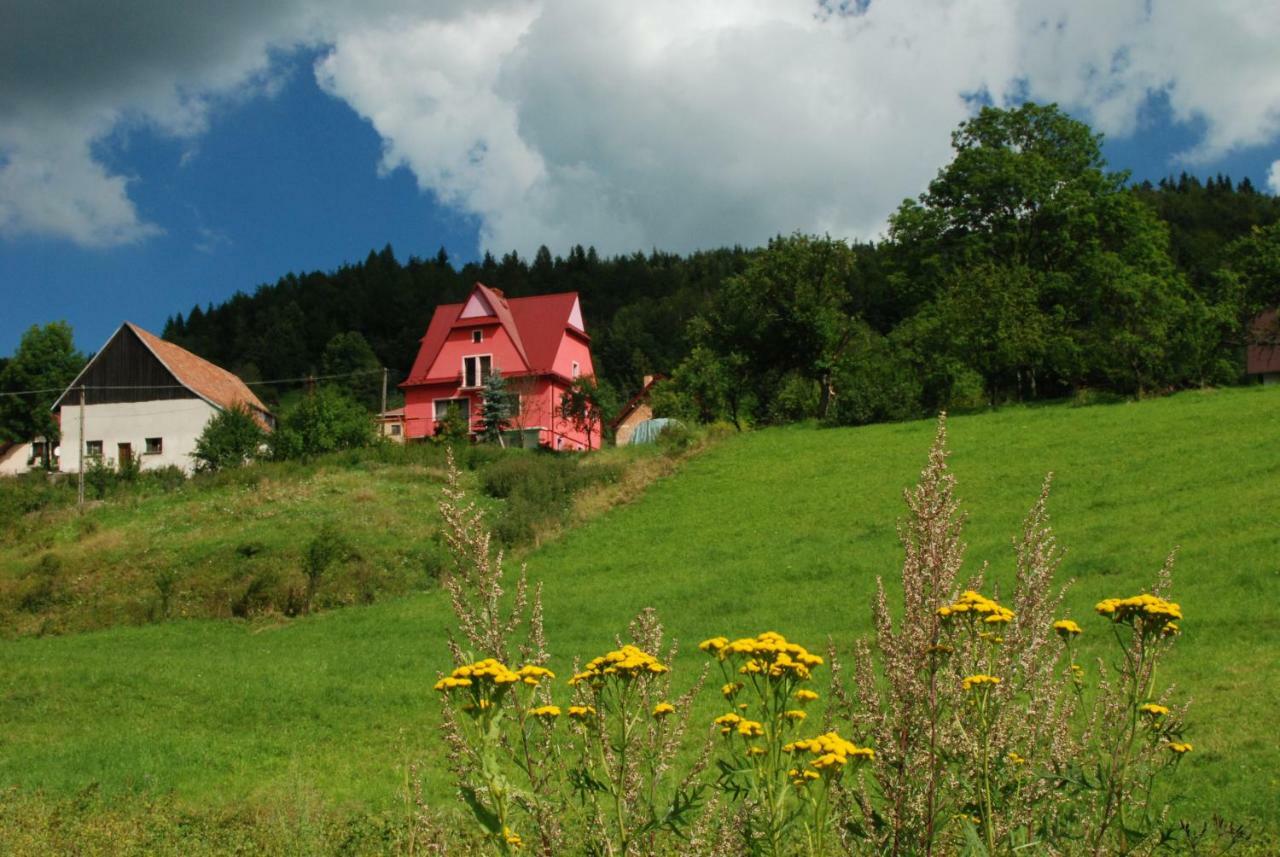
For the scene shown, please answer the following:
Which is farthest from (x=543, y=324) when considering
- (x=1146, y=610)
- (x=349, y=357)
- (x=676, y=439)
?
(x=1146, y=610)

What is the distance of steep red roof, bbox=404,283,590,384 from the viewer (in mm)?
50656

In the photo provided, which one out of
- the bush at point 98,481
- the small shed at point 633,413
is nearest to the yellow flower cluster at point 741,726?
the bush at point 98,481

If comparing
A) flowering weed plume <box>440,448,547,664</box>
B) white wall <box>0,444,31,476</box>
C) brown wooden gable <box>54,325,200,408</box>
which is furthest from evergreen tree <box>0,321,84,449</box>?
flowering weed plume <box>440,448,547,664</box>

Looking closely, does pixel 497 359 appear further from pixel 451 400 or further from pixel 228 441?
pixel 228 441

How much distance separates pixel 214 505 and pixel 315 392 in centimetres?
1304

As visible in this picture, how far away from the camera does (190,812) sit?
802cm

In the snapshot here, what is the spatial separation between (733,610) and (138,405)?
135 feet

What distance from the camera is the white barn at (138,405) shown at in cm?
4853

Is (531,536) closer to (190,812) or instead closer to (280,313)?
(190,812)

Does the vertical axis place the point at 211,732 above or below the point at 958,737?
below

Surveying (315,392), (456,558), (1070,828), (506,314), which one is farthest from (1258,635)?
(506,314)

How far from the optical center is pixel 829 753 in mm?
3100

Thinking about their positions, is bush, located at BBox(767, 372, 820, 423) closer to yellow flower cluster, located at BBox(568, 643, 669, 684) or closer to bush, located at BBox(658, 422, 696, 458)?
bush, located at BBox(658, 422, 696, 458)

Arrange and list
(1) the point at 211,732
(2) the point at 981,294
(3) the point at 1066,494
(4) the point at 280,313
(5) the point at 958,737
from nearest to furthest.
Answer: (5) the point at 958,737 → (1) the point at 211,732 → (3) the point at 1066,494 → (2) the point at 981,294 → (4) the point at 280,313
